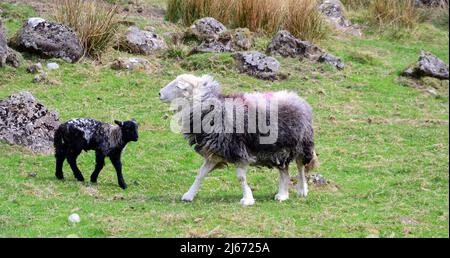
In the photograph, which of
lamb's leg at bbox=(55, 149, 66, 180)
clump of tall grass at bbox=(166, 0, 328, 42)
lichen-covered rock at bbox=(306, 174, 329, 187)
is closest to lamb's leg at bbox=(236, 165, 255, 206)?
lichen-covered rock at bbox=(306, 174, 329, 187)

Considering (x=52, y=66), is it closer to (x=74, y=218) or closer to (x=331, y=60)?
(x=331, y=60)

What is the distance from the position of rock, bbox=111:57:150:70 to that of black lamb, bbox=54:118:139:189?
6.27 meters

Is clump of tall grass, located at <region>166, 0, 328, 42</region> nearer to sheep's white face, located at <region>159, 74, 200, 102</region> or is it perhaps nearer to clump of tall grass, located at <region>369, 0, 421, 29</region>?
clump of tall grass, located at <region>369, 0, 421, 29</region>

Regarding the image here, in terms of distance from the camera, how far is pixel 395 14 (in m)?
23.6

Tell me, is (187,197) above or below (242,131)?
below

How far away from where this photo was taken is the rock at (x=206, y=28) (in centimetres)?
2005

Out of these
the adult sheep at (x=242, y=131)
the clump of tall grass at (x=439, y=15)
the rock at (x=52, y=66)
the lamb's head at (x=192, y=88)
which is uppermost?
the lamb's head at (x=192, y=88)

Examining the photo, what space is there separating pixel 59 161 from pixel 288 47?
8732 mm

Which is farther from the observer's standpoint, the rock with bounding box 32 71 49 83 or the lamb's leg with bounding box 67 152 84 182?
the rock with bounding box 32 71 49 83

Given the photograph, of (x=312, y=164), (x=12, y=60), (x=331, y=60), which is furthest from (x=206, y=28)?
(x=312, y=164)

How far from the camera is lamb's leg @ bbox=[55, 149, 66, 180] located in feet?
39.3

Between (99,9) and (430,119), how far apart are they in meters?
7.78

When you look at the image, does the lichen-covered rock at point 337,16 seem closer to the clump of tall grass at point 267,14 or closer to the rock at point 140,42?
the clump of tall grass at point 267,14

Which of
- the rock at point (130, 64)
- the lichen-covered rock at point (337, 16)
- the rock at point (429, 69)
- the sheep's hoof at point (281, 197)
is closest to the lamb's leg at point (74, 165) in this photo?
the sheep's hoof at point (281, 197)
